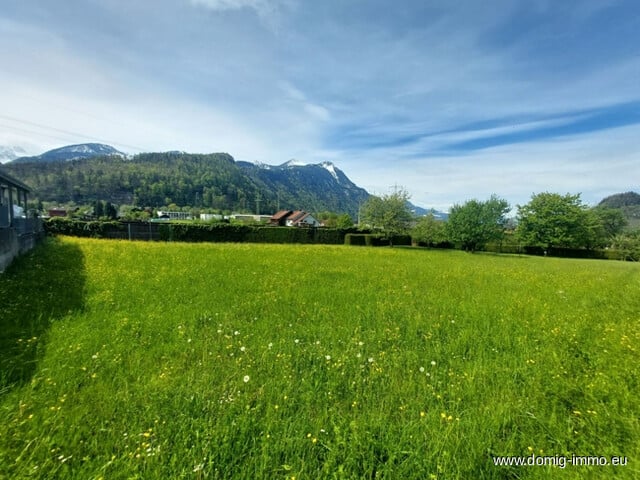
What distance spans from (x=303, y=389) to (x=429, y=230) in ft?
136

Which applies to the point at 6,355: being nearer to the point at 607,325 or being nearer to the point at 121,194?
the point at 607,325

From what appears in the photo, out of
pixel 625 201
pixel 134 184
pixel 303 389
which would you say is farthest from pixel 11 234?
pixel 625 201

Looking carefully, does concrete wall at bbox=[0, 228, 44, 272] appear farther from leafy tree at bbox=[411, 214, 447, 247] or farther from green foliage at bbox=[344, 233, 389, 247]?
leafy tree at bbox=[411, 214, 447, 247]

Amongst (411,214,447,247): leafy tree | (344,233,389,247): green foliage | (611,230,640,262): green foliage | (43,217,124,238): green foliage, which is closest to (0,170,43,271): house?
(43,217,124,238): green foliage

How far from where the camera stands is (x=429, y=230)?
41.2 meters

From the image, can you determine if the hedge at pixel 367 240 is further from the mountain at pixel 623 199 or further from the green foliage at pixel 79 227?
the mountain at pixel 623 199

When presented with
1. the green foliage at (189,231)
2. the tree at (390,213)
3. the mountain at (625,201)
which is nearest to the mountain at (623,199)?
the mountain at (625,201)

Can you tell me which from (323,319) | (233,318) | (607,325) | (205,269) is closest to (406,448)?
(323,319)

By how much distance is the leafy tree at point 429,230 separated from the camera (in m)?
40.3

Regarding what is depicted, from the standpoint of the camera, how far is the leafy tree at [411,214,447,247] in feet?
132

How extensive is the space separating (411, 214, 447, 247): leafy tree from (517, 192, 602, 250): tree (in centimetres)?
1791

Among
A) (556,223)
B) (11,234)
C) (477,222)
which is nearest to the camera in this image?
(11,234)

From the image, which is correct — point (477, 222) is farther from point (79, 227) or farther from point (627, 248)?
point (79, 227)

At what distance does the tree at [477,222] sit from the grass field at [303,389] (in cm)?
3347
